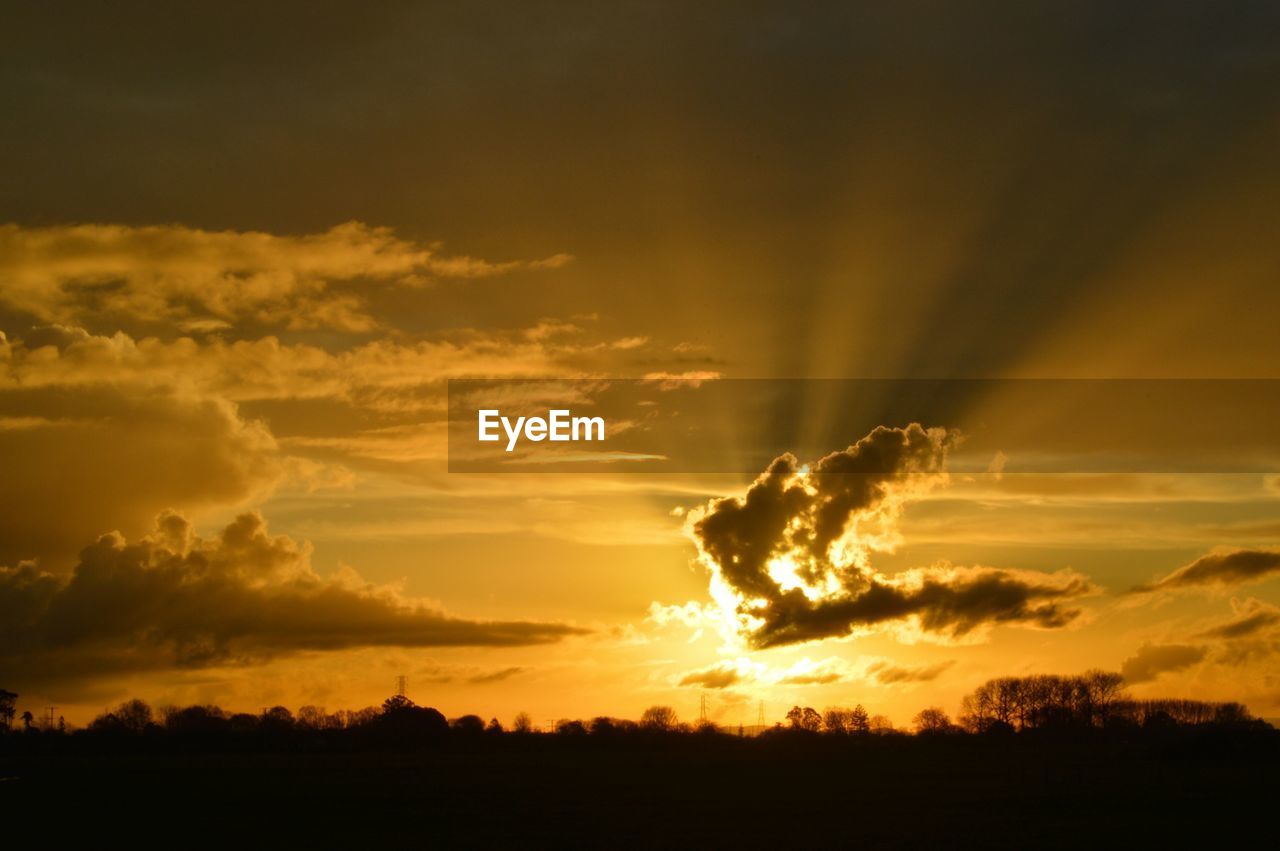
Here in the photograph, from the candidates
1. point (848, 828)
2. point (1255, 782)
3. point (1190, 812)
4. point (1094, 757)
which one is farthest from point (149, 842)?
point (1094, 757)

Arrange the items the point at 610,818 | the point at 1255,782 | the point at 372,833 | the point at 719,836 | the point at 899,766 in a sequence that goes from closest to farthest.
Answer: the point at 719,836 → the point at 372,833 → the point at 610,818 → the point at 1255,782 → the point at 899,766

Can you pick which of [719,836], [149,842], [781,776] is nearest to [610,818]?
[719,836]

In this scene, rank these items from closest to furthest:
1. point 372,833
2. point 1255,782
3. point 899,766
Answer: point 372,833
point 1255,782
point 899,766

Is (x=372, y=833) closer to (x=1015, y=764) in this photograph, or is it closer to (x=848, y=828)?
(x=848, y=828)

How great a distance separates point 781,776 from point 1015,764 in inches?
1481

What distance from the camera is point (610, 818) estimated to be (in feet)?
227

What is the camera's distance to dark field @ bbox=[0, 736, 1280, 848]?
60.0 meters

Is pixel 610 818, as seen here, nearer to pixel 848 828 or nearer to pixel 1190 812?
pixel 848 828

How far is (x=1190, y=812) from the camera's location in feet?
236

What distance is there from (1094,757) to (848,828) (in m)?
105

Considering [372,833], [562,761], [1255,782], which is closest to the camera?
[372,833]

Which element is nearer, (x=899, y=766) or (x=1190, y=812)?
(x=1190, y=812)

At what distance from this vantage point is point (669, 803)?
3132 inches

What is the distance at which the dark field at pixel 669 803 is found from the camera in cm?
5997
